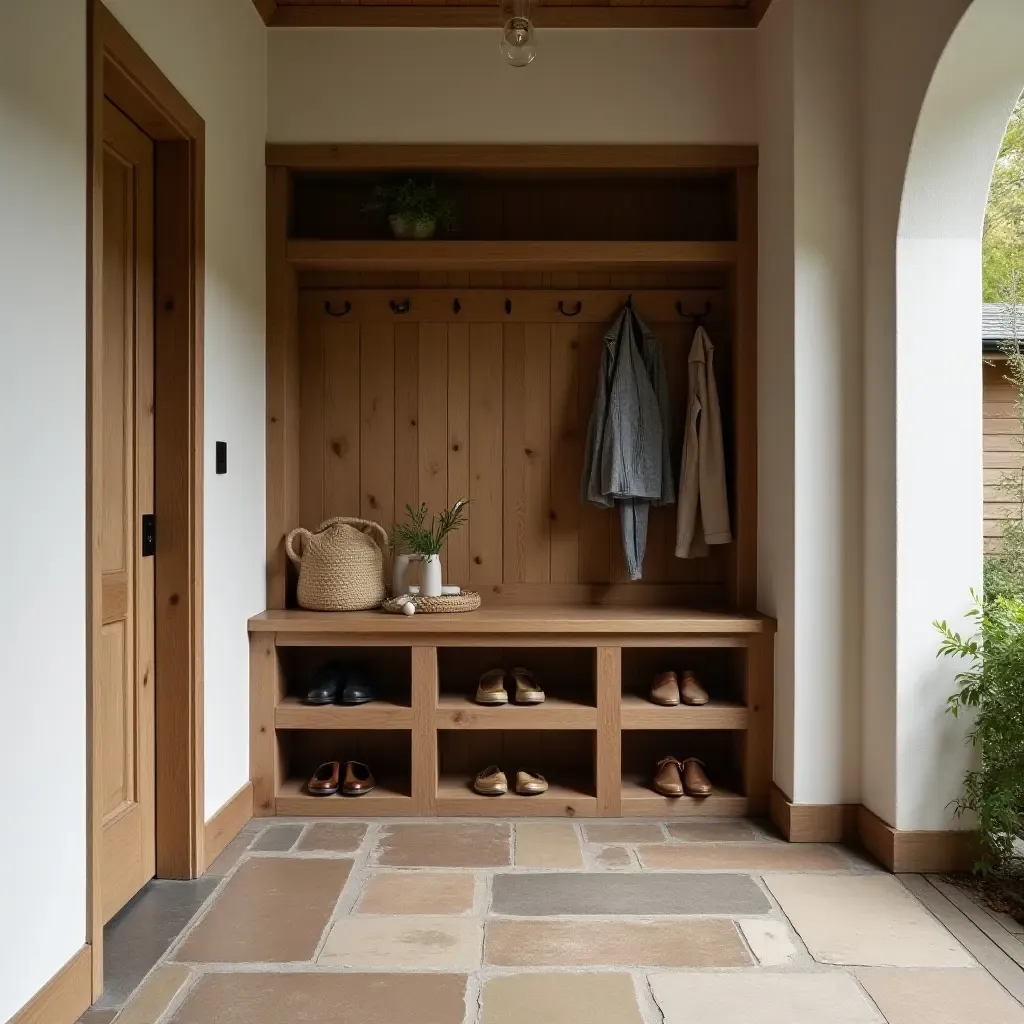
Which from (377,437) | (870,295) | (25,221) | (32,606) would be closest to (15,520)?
(32,606)

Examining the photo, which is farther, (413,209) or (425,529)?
(425,529)

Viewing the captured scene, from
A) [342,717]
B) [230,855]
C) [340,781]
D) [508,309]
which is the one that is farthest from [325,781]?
[508,309]

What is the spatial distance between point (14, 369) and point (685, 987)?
1.84m

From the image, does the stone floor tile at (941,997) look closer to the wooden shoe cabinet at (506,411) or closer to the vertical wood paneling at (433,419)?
the wooden shoe cabinet at (506,411)

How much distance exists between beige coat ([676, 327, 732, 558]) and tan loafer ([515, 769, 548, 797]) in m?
0.99

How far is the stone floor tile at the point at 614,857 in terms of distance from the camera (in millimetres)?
2875

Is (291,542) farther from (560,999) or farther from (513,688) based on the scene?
(560,999)

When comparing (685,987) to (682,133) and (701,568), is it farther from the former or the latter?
(682,133)

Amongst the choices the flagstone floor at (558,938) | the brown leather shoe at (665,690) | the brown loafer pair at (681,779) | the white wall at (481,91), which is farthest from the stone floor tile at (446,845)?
the white wall at (481,91)

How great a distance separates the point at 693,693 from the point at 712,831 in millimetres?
466

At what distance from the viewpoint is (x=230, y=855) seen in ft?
9.64

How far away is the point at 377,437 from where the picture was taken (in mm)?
3826

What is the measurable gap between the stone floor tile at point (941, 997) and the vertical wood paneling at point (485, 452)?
6.73 feet

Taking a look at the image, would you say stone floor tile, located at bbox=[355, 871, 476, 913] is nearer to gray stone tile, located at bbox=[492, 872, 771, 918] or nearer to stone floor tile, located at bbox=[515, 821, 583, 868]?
gray stone tile, located at bbox=[492, 872, 771, 918]
